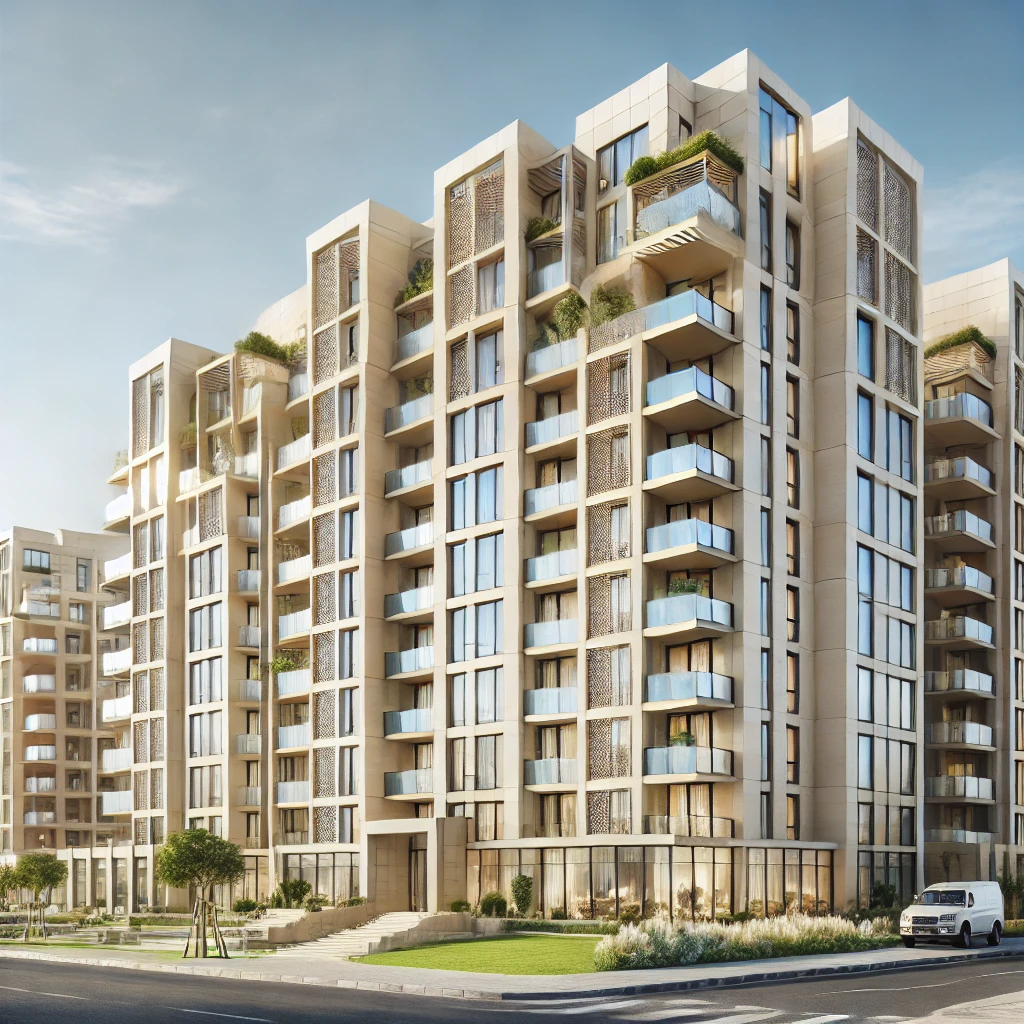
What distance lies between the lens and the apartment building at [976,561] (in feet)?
193

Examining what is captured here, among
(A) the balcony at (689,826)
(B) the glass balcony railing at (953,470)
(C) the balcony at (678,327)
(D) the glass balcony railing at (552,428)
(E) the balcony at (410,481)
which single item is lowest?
(A) the balcony at (689,826)

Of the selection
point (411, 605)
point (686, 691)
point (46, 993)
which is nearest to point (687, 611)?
point (686, 691)

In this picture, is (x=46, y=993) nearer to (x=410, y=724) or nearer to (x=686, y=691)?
(x=686, y=691)

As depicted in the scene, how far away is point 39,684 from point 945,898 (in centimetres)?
7318

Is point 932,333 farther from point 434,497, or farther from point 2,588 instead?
point 2,588

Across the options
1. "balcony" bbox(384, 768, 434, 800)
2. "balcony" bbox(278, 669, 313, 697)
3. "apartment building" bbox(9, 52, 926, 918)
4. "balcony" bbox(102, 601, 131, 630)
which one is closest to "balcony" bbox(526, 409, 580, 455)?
"apartment building" bbox(9, 52, 926, 918)

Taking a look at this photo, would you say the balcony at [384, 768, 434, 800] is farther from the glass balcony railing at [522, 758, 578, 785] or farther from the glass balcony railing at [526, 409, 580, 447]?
the glass balcony railing at [526, 409, 580, 447]

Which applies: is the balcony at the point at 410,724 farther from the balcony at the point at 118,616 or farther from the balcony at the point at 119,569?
the balcony at the point at 119,569

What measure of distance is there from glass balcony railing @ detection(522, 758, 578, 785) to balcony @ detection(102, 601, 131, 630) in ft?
110

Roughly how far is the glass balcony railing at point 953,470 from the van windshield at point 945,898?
25.4 meters

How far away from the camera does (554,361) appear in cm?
4981

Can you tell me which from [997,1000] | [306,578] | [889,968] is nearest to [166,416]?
[306,578]

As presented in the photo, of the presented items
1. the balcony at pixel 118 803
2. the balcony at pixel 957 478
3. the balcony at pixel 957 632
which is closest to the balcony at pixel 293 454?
the balcony at pixel 118 803

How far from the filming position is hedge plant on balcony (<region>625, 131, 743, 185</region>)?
45969 mm
